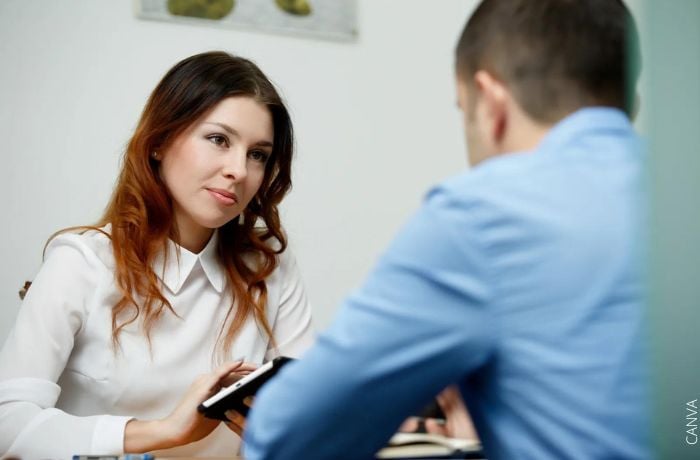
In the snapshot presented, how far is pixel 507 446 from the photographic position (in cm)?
63

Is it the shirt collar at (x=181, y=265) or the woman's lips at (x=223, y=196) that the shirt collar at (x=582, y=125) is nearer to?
the woman's lips at (x=223, y=196)

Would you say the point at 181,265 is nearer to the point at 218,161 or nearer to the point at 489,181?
the point at 218,161

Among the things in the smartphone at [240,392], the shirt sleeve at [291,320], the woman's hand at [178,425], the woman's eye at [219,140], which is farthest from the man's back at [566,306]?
the shirt sleeve at [291,320]

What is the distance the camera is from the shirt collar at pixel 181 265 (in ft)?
4.95

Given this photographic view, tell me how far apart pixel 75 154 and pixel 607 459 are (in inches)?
66.3

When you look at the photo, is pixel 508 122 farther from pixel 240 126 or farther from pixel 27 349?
pixel 27 349

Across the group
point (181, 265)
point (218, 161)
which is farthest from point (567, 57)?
point (181, 265)

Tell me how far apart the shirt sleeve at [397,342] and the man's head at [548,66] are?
0.53ft

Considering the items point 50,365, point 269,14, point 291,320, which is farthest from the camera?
point 269,14

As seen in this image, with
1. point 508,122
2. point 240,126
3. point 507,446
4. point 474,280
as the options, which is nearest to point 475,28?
point 508,122

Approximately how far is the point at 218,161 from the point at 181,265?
0.79ft

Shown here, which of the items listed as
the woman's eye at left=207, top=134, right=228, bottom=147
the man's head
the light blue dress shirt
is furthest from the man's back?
the woman's eye at left=207, top=134, right=228, bottom=147

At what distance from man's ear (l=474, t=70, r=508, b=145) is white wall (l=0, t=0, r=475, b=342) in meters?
1.45

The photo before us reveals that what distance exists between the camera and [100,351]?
4.63 ft
